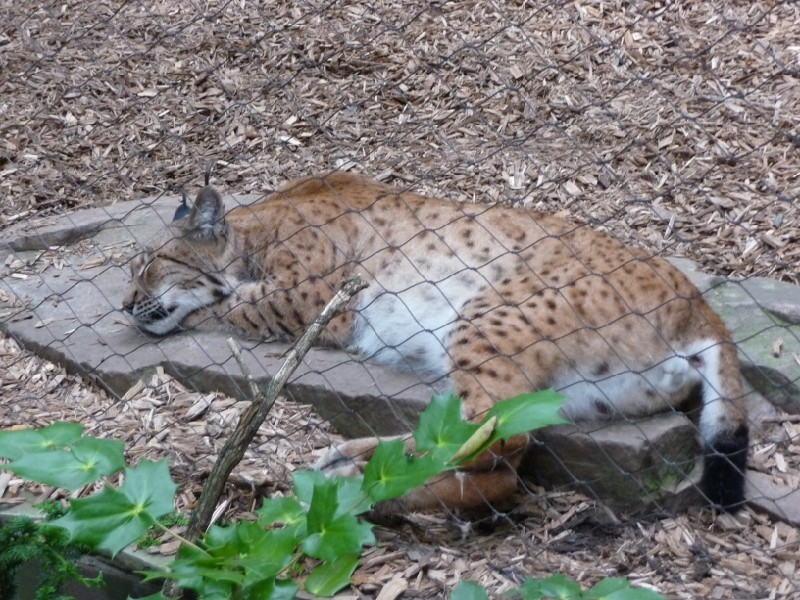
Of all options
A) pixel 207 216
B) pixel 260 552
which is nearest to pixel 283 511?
pixel 260 552

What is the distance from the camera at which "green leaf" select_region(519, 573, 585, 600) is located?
2.05m

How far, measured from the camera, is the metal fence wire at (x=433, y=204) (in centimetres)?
282

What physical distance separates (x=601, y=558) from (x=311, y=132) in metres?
3.06

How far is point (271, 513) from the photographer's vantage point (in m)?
2.26

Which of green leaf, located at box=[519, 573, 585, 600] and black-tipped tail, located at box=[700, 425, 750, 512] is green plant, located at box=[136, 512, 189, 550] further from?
black-tipped tail, located at box=[700, 425, 750, 512]

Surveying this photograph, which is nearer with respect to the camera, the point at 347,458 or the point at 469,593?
the point at 469,593

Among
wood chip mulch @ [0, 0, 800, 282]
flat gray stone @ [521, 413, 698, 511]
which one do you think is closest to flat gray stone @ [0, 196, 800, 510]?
flat gray stone @ [521, 413, 698, 511]

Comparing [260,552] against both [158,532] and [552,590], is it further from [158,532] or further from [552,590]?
[158,532]

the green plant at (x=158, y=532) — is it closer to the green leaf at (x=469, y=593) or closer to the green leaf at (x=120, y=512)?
the green leaf at (x=120, y=512)

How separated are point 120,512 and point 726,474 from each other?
5.25 ft

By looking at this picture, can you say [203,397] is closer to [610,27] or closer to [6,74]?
[610,27]

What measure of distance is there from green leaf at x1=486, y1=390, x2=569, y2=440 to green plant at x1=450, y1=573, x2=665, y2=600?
0.98 feet

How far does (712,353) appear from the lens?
10.1ft

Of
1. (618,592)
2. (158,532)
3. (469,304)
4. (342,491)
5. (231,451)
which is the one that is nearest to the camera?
(618,592)
